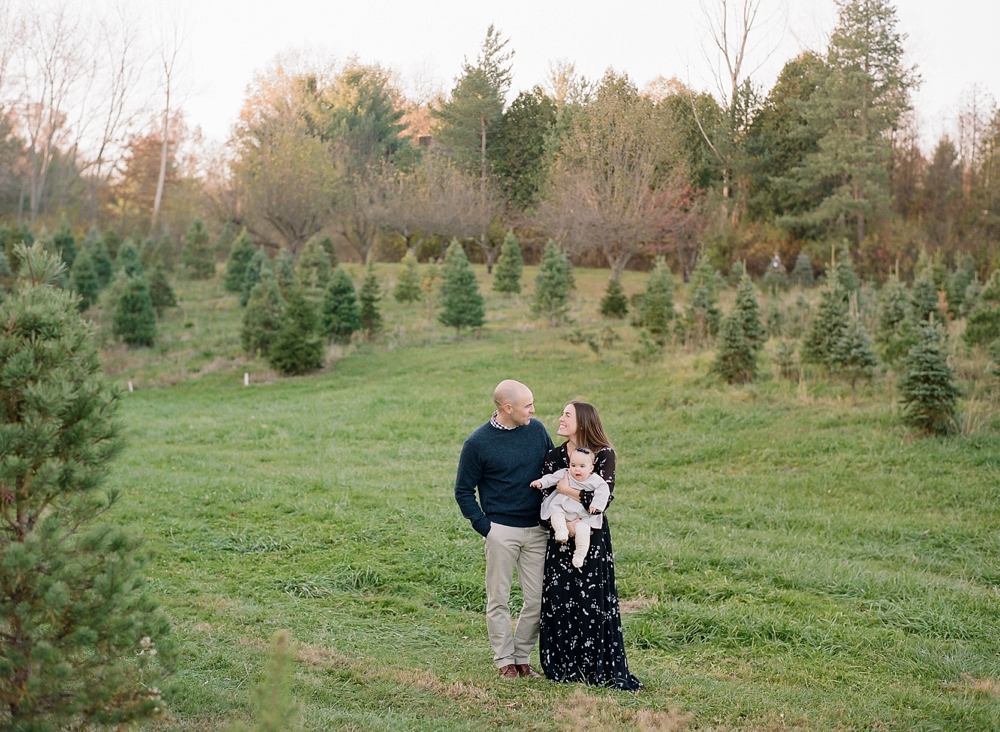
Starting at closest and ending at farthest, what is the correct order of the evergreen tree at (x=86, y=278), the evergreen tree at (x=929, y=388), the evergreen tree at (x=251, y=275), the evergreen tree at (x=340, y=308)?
the evergreen tree at (x=929, y=388) < the evergreen tree at (x=340, y=308) < the evergreen tree at (x=86, y=278) < the evergreen tree at (x=251, y=275)

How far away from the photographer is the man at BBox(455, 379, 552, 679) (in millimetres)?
4527

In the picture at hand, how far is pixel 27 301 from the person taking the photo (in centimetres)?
350

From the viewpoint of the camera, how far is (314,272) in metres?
24.6

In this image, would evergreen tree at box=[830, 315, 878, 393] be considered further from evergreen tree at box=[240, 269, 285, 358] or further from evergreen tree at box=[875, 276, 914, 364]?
evergreen tree at box=[240, 269, 285, 358]

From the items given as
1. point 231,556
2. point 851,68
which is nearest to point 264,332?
point 231,556

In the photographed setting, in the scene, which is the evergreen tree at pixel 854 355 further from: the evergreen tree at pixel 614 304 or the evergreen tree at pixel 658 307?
the evergreen tree at pixel 614 304

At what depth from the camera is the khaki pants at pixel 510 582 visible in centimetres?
457

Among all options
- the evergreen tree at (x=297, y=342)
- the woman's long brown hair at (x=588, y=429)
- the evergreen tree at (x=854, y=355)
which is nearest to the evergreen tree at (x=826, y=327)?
the evergreen tree at (x=854, y=355)

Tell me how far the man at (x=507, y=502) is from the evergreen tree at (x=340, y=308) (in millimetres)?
17997

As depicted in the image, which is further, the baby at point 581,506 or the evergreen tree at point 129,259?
the evergreen tree at point 129,259

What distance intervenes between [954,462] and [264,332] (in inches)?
626

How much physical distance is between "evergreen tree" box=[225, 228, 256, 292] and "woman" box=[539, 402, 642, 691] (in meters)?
25.9

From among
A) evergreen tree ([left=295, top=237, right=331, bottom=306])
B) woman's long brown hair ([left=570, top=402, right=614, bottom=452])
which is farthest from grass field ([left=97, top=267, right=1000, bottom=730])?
evergreen tree ([left=295, top=237, right=331, bottom=306])

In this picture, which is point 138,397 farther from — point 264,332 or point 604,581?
point 604,581
